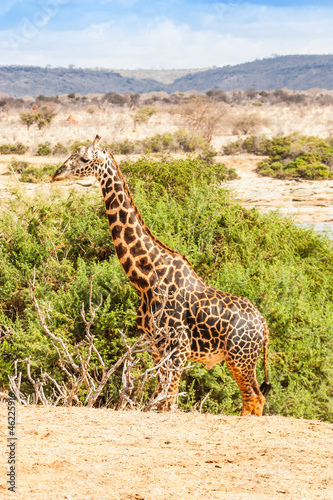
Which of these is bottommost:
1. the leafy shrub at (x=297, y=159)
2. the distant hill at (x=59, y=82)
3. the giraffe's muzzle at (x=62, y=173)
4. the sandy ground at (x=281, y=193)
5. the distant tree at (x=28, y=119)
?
the sandy ground at (x=281, y=193)

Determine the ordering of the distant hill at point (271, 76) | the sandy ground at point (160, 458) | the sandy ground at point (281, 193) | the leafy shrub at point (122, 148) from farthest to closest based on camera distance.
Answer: the distant hill at point (271, 76), the leafy shrub at point (122, 148), the sandy ground at point (281, 193), the sandy ground at point (160, 458)

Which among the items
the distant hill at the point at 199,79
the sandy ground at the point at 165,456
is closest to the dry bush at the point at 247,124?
the sandy ground at the point at 165,456

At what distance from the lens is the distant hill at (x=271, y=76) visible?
386 feet

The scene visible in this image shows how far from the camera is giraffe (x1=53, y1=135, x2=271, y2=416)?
5918mm

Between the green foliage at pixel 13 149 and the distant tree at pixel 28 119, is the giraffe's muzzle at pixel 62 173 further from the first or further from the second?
the distant tree at pixel 28 119

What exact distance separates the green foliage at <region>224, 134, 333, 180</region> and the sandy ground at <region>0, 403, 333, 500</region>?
2149 cm

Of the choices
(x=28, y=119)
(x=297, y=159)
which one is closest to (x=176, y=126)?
(x=28, y=119)

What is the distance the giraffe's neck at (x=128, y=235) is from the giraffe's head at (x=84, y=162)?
0.08m

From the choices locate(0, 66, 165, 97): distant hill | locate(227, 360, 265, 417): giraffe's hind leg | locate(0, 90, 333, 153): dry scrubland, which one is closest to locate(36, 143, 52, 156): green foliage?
locate(0, 90, 333, 153): dry scrubland

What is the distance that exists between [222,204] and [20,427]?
728 centimetres

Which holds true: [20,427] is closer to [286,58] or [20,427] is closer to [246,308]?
[246,308]

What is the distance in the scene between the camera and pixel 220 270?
376 inches

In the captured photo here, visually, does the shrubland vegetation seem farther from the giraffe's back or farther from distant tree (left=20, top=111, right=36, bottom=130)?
distant tree (left=20, top=111, right=36, bottom=130)

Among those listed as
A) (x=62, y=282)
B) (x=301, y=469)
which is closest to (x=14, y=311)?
(x=62, y=282)
